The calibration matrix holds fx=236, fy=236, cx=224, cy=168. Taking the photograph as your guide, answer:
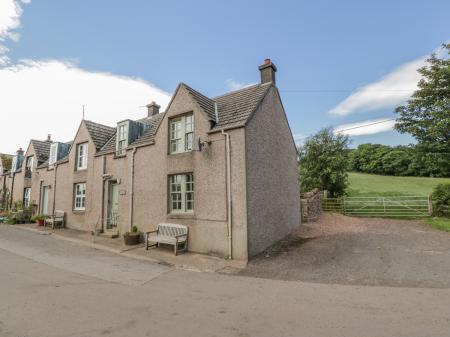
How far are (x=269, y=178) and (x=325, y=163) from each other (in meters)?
16.2

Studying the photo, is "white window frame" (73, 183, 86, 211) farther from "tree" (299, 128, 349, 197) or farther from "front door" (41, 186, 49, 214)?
"tree" (299, 128, 349, 197)

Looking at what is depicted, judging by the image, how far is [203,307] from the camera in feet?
17.2

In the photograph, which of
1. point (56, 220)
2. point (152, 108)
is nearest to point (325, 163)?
point (152, 108)

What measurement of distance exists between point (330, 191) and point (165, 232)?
20.5m

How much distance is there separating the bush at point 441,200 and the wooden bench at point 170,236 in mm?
17992

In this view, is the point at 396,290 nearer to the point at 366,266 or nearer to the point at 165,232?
the point at 366,266

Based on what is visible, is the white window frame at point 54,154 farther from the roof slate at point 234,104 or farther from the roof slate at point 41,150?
the roof slate at point 234,104

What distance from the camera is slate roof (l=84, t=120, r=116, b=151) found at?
1684 cm

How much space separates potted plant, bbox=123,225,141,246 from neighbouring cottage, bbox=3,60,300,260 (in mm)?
623

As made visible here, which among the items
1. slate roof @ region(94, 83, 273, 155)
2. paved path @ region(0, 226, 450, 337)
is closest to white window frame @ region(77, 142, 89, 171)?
slate roof @ region(94, 83, 273, 155)

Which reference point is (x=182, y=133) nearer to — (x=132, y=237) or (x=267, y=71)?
(x=132, y=237)

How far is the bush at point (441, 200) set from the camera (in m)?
16.5

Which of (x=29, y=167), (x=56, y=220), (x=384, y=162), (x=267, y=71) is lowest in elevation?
(x=56, y=220)

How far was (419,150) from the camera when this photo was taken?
1848 centimetres
